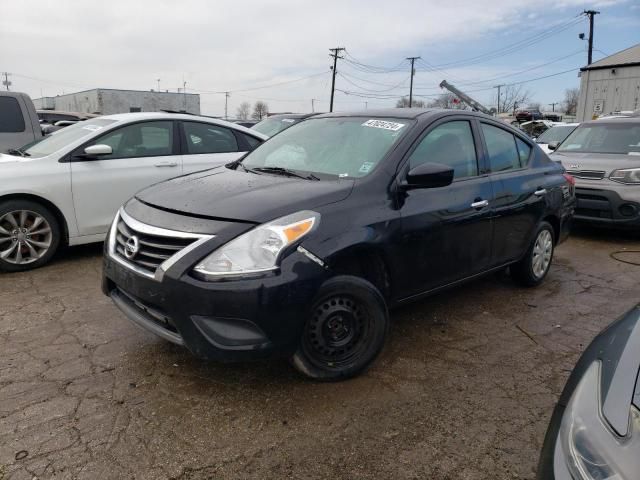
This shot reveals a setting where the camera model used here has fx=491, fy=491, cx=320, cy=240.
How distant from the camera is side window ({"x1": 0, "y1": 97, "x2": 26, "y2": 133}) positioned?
6.73 meters

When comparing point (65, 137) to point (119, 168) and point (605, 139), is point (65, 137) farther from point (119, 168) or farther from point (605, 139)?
point (605, 139)

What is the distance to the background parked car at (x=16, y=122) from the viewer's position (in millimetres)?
6723

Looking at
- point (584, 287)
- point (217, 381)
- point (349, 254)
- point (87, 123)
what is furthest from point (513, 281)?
point (87, 123)

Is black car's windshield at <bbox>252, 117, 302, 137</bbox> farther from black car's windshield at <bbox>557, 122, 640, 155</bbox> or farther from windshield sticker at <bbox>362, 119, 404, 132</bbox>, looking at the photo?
windshield sticker at <bbox>362, 119, 404, 132</bbox>

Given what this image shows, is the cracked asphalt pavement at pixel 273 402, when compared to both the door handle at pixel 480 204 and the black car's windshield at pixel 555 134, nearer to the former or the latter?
the door handle at pixel 480 204

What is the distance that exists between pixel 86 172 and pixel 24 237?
34.2 inches

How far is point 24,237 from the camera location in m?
4.81

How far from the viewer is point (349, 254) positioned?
9.14ft

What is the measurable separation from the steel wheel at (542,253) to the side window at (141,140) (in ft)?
13.4

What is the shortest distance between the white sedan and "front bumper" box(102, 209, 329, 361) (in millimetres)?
2931

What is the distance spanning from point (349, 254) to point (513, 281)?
107 inches

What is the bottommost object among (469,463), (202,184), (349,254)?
(469,463)

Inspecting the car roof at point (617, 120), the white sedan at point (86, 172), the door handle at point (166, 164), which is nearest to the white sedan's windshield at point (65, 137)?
the white sedan at point (86, 172)

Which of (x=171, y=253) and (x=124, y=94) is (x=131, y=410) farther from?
(x=124, y=94)
